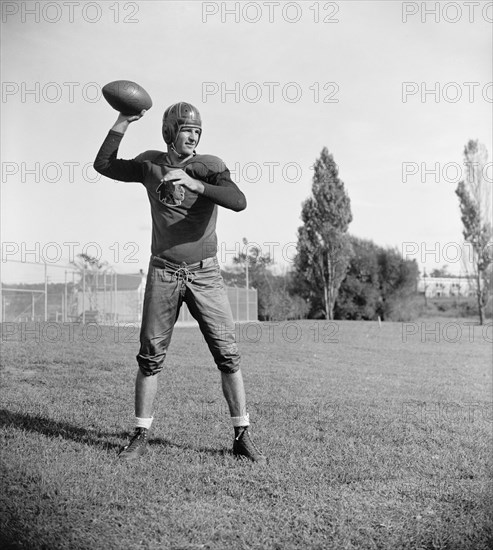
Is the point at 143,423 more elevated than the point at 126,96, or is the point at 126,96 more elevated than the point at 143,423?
the point at 126,96

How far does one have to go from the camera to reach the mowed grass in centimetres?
283

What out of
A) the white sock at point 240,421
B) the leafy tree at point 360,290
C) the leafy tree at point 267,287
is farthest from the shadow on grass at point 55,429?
the leafy tree at point 360,290

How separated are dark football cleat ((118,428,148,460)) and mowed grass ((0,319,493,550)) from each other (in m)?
0.07

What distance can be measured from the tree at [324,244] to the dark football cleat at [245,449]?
124 feet

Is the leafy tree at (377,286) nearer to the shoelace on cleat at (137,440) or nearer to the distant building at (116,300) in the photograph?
the distant building at (116,300)

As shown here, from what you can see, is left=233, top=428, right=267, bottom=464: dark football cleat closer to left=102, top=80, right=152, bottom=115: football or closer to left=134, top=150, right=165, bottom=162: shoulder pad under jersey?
left=134, top=150, right=165, bottom=162: shoulder pad under jersey

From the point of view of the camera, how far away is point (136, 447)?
3.84 m

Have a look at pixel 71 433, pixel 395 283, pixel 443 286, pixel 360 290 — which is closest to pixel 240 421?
pixel 71 433

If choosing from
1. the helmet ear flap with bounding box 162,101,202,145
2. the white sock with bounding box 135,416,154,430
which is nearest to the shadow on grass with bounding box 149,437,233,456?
the white sock with bounding box 135,416,154,430

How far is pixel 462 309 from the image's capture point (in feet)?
158

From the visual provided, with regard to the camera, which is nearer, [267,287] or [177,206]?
[177,206]

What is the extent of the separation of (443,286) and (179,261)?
191ft

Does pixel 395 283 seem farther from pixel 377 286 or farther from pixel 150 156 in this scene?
pixel 150 156

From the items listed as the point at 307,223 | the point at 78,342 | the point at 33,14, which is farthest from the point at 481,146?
the point at 33,14
